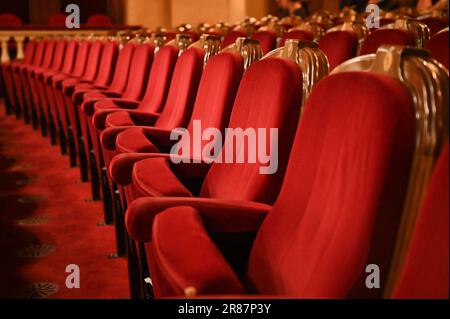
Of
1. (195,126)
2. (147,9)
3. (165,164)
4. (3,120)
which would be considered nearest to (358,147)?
(165,164)

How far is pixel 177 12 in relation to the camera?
3.98 m

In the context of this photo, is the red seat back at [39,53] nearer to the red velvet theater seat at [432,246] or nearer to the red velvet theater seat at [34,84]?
the red velvet theater seat at [34,84]

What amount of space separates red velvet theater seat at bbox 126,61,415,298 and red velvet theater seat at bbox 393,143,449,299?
56 mm

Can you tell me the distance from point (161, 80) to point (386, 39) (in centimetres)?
56

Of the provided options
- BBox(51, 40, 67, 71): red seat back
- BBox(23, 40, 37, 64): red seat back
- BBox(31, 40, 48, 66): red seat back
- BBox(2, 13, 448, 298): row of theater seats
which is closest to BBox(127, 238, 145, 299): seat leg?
BBox(2, 13, 448, 298): row of theater seats

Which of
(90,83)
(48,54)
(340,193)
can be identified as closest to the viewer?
(340,193)

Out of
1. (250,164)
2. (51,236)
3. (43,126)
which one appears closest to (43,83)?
(43,126)

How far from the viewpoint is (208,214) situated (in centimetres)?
48

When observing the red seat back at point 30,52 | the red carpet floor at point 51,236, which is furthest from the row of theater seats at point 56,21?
the red carpet floor at point 51,236

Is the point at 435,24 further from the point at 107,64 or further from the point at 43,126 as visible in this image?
the point at 43,126

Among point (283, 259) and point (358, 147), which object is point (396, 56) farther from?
point (283, 259)

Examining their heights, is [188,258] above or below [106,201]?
above

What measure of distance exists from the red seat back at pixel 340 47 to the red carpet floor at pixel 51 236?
0.47 m

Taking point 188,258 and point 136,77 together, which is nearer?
point 188,258
